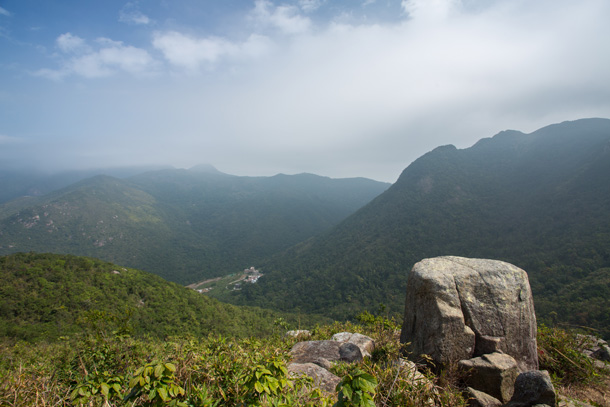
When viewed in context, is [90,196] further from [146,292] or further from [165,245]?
[146,292]

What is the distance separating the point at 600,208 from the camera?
53906mm

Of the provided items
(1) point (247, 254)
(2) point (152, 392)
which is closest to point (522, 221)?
(2) point (152, 392)

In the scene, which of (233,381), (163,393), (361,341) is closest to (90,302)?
(361,341)

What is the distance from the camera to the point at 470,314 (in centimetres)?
674

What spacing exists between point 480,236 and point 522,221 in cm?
1131

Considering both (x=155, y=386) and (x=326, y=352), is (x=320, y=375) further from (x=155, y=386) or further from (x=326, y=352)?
(x=155, y=386)

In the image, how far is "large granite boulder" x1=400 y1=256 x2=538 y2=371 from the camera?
20.9ft

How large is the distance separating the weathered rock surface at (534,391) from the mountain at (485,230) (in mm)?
35393

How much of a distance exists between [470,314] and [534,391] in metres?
→ 2.57

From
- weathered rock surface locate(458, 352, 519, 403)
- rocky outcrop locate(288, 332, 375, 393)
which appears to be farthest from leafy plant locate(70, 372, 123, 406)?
weathered rock surface locate(458, 352, 519, 403)

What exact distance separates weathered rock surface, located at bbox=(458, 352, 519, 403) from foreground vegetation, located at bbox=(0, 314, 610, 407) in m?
0.35

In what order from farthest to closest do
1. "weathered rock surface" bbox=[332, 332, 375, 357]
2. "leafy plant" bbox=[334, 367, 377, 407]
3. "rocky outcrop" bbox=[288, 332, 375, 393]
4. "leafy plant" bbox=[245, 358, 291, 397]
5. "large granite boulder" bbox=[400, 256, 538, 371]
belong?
"weathered rock surface" bbox=[332, 332, 375, 357], "large granite boulder" bbox=[400, 256, 538, 371], "rocky outcrop" bbox=[288, 332, 375, 393], "leafy plant" bbox=[245, 358, 291, 397], "leafy plant" bbox=[334, 367, 377, 407]

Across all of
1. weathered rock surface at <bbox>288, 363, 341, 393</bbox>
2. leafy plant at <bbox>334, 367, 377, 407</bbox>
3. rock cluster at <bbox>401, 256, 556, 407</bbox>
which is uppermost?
leafy plant at <bbox>334, 367, 377, 407</bbox>

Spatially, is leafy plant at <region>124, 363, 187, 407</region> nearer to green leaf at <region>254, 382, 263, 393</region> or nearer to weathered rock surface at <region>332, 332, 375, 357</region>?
green leaf at <region>254, 382, 263, 393</region>
